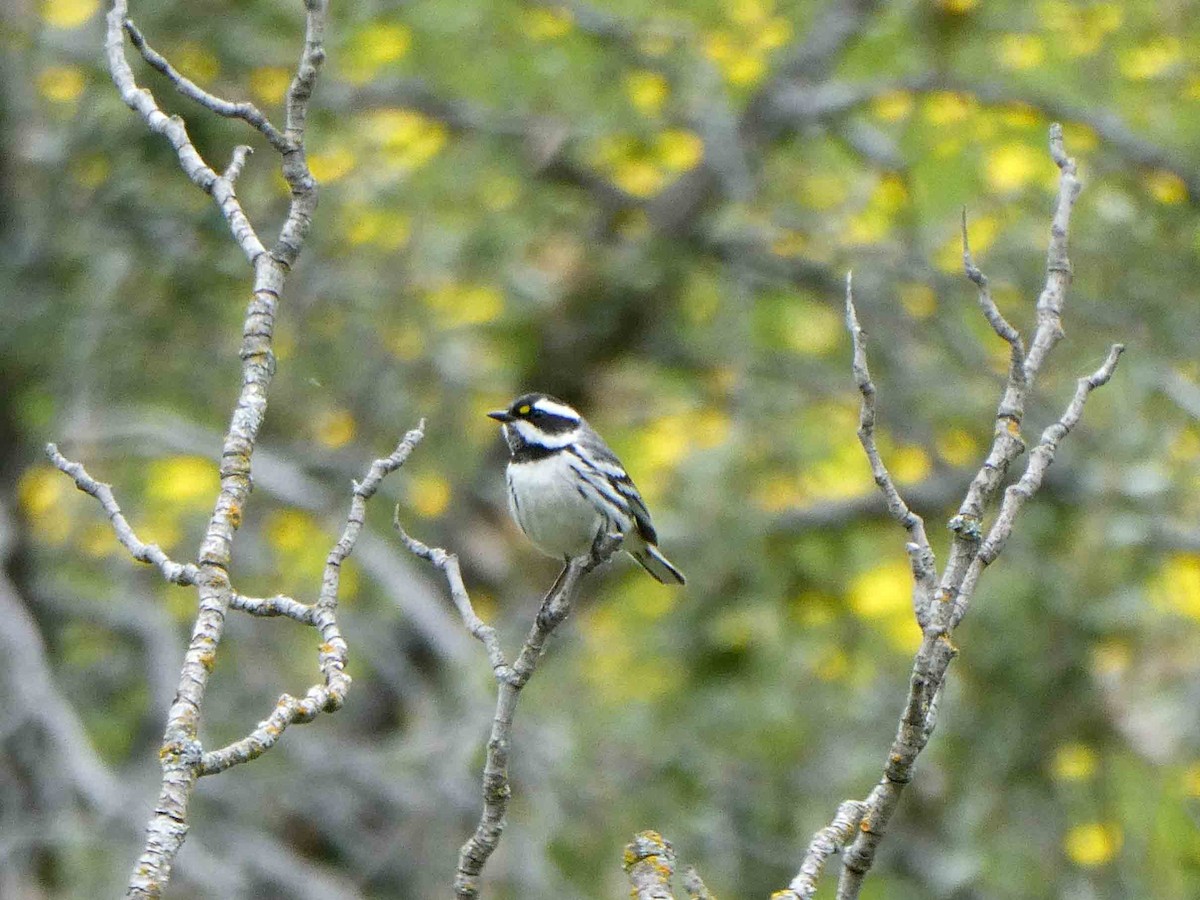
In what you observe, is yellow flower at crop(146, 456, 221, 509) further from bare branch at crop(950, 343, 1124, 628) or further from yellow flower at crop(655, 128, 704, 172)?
bare branch at crop(950, 343, 1124, 628)

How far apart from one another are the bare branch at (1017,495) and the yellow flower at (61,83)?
5.69m

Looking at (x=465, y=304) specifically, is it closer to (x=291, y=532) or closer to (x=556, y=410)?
(x=291, y=532)

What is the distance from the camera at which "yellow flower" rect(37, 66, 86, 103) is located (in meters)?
7.50

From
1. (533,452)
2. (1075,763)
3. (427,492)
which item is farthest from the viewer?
(427,492)

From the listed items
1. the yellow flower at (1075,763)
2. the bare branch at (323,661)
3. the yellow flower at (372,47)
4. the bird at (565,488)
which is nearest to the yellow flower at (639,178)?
the yellow flower at (372,47)

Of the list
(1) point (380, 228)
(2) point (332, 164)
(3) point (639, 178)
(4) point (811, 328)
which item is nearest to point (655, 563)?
(2) point (332, 164)

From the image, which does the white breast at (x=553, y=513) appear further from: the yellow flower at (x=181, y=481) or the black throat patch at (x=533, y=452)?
the yellow flower at (x=181, y=481)

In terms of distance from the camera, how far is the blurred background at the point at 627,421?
6816 mm

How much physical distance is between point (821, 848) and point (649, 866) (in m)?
0.26

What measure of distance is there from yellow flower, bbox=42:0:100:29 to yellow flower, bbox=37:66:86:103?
21cm

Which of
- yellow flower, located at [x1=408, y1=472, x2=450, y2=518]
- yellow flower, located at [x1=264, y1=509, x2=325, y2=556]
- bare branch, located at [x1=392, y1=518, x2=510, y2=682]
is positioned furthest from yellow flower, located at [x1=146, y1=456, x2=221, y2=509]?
bare branch, located at [x1=392, y1=518, x2=510, y2=682]

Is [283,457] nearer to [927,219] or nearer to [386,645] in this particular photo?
[386,645]

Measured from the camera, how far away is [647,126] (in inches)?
324

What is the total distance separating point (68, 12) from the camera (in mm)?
7809
